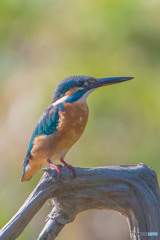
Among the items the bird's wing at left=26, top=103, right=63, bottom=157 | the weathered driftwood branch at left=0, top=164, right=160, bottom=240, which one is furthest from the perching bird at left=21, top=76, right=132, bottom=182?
the weathered driftwood branch at left=0, top=164, right=160, bottom=240

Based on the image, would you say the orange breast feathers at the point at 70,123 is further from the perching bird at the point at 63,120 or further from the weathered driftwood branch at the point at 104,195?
the weathered driftwood branch at the point at 104,195

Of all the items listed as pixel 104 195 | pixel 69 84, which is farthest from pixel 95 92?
pixel 104 195

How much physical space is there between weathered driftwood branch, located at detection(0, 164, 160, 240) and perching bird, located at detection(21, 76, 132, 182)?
238 mm

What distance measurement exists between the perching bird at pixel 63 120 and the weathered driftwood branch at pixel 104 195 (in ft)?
0.78

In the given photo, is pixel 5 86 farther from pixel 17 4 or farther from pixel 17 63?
pixel 17 4

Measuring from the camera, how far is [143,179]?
275cm

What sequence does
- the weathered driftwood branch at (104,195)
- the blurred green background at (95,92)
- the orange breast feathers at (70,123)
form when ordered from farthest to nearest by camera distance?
the blurred green background at (95,92) < the orange breast feathers at (70,123) < the weathered driftwood branch at (104,195)

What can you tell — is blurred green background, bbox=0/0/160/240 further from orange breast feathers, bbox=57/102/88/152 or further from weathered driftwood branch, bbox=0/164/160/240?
weathered driftwood branch, bbox=0/164/160/240

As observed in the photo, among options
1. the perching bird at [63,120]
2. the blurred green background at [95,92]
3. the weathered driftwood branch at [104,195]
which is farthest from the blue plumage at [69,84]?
the blurred green background at [95,92]

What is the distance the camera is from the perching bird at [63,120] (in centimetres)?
301

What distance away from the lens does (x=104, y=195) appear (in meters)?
2.77

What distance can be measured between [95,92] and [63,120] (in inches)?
83.7

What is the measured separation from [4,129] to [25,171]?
2.21 metres

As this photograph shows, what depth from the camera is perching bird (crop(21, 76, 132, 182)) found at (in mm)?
3010
